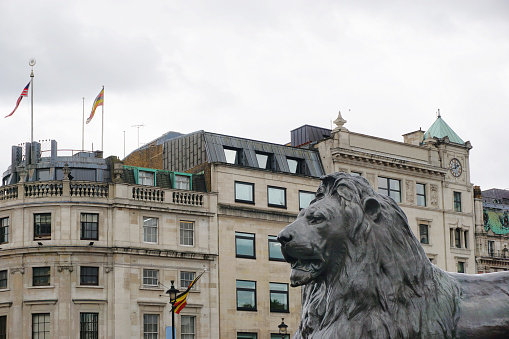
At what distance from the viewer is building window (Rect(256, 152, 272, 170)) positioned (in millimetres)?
55500

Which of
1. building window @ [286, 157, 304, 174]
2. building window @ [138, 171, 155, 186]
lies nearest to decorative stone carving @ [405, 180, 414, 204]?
building window @ [286, 157, 304, 174]

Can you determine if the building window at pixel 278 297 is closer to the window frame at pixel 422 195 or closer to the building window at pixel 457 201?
the window frame at pixel 422 195

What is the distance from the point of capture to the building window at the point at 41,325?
4619 cm

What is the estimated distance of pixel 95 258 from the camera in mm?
47531

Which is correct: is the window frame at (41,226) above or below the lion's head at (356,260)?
above

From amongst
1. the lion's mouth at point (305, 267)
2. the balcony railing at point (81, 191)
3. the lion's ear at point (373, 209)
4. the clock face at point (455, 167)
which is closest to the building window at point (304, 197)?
the balcony railing at point (81, 191)

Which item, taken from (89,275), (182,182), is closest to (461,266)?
(182,182)

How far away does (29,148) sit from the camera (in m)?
51.8

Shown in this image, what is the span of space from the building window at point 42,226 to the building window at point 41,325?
396cm

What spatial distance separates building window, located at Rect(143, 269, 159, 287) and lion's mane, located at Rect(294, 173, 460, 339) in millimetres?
39778

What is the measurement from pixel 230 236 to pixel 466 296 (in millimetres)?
42391

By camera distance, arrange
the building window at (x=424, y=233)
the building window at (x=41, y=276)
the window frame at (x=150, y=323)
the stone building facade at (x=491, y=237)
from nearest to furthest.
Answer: the building window at (x=41, y=276) < the window frame at (x=150, y=323) < the building window at (x=424, y=233) < the stone building facade at (x=491, y=237)

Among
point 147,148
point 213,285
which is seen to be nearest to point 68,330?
point 213,285

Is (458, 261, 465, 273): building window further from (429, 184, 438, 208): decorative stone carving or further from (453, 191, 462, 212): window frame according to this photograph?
(429, 184, 438, 208): decorative stone carving
